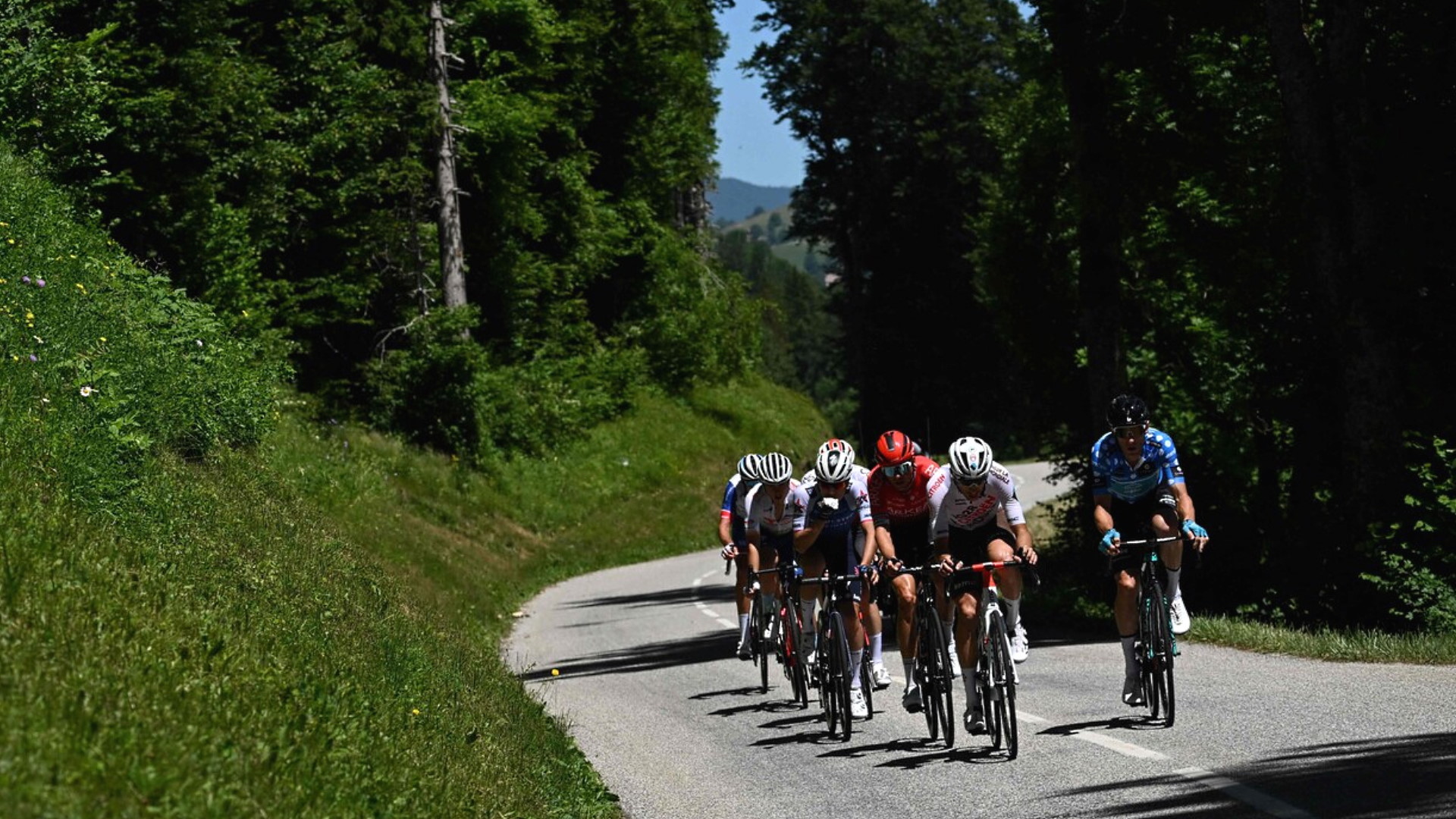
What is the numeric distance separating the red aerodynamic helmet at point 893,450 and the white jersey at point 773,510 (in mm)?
2179

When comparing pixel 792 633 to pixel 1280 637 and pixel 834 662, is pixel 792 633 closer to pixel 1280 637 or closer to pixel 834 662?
pixel 834 662

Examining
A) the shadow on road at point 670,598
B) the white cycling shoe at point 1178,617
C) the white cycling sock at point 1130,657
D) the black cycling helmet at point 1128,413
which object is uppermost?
the black cycling helmet at point 1128,413

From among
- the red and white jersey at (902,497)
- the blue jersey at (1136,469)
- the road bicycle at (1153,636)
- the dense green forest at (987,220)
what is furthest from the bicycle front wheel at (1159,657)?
the dense green forest at (987,220)

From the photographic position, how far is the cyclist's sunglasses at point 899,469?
1255 cm

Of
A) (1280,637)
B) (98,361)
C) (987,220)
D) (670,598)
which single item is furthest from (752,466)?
(987,220)

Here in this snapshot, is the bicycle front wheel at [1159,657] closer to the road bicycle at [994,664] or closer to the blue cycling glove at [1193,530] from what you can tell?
the blue cycling glove at [1193,530]

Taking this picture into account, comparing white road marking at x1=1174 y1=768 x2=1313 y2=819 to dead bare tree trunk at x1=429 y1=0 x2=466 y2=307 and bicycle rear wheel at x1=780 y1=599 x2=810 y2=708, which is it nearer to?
bicycle rear wheel at x1=780 y1=599 x2=810 y2=708

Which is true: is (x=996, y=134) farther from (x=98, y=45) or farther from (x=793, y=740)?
(x=793, y=740)

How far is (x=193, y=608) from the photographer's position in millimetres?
8422

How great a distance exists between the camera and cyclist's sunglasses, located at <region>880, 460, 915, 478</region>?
12.5 metres

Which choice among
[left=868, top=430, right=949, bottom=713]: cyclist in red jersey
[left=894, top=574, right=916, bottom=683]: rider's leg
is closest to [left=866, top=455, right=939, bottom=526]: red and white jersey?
[left=868, top=430, right=949, bottom=713]: cyclist in red jersey

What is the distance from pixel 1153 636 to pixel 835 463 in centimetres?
275

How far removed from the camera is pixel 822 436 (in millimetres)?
64938

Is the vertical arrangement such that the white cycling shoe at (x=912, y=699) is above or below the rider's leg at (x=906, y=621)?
below
